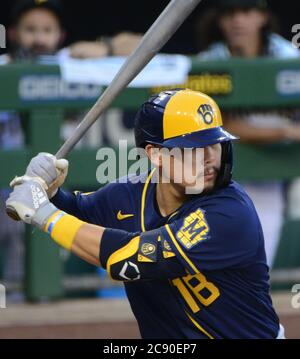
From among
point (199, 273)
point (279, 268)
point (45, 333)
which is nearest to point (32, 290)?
point (45, 333)

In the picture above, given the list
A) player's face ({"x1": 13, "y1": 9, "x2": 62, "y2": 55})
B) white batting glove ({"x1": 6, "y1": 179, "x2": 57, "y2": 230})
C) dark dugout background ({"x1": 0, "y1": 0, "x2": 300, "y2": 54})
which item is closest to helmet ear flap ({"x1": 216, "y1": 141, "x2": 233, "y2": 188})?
white batting glove ({"x1": 6, "y1": 179, "x2": 57, "y2": 230})

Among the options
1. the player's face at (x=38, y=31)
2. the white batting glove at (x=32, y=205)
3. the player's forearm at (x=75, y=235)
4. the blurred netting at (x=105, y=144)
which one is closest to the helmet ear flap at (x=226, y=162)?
the player's forearm at (x=75, y=235)

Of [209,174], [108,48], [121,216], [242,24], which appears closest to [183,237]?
[209,174]

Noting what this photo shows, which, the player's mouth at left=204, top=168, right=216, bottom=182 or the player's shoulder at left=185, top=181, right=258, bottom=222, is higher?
the player's mouth at left=204, top=168, right=216, bottom=182

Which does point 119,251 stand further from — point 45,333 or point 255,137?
point 255,137

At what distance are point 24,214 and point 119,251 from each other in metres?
0.33

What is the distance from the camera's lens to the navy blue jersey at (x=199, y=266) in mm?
3537

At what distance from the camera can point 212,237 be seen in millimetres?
3551

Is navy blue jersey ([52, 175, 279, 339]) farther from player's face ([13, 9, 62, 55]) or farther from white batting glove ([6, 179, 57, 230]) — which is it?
player's face ([13, 9, 62, 55])

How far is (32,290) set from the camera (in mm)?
5883

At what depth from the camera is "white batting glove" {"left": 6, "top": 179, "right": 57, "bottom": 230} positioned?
11.6 ft

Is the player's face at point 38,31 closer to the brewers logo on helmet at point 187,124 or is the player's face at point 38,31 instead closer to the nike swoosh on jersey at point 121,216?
the nike swoosh on jersey at point 121,216

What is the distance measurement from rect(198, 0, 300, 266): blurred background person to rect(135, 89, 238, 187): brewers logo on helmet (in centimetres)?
251

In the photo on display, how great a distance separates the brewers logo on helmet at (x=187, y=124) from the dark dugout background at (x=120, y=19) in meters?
4.12
